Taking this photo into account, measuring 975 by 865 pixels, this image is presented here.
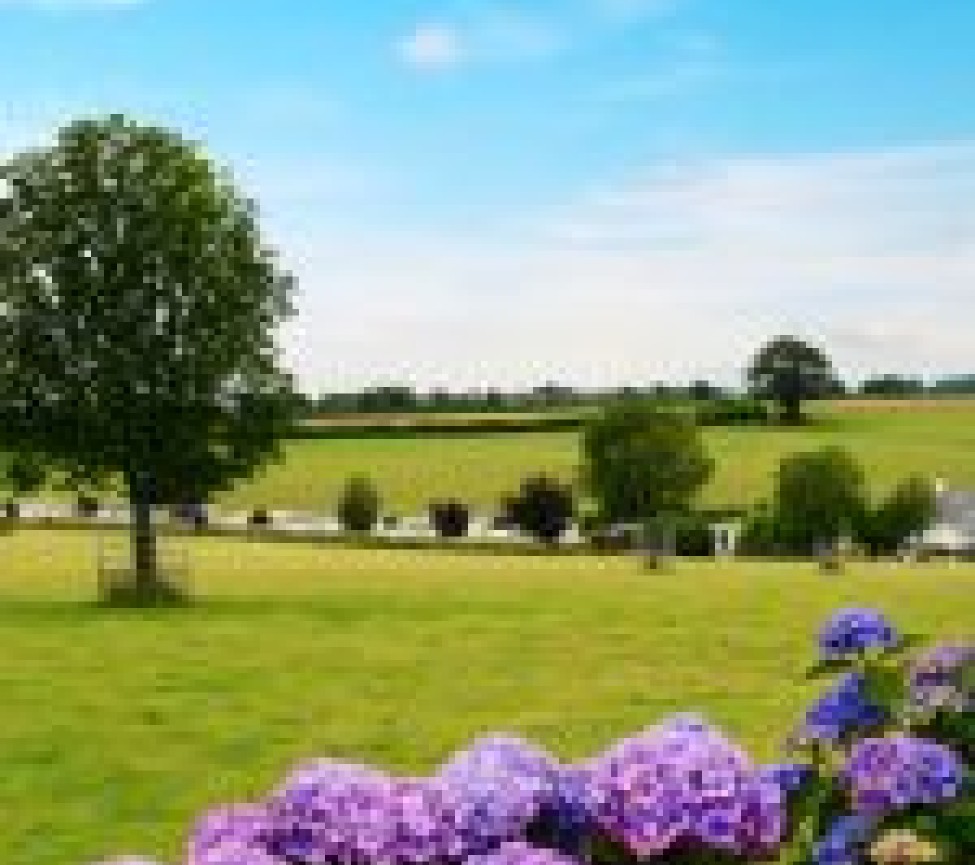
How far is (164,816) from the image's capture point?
26719 millimetres

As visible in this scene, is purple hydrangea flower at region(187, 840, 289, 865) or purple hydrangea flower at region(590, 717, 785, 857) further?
purple hydrangea flower at region(590, 717, 785, 857)

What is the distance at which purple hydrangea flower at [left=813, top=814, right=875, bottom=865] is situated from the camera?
764cm

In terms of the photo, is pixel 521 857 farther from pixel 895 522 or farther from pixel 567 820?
pixel 895 522

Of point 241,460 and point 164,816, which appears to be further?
point 241,460

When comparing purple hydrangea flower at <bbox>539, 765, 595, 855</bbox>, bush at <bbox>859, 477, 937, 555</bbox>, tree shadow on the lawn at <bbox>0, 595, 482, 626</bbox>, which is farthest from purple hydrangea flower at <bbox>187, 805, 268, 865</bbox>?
bush at <bbox>859, 477, 937, 555</bbox>

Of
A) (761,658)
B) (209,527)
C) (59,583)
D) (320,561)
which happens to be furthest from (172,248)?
(209,527)

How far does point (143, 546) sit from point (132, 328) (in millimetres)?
6488

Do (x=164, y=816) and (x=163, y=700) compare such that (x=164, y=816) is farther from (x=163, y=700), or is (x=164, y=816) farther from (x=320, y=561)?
(x=320, y=561)

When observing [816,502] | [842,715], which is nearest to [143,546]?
[842,715]

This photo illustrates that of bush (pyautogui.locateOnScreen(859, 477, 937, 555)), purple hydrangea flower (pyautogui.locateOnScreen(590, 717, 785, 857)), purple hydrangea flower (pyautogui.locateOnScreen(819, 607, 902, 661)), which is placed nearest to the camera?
purple hydrangea flower (pyautogui.locateOnScreen(590, 717, 785, 857))

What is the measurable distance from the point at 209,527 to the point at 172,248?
6724 cm

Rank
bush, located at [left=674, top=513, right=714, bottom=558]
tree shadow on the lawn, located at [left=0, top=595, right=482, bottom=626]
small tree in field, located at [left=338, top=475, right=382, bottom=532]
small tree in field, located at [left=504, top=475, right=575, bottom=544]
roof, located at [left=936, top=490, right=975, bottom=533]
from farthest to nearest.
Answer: roof, located at [left=936, top=490, right=975, bottom=533], small tree in field, located at [left=338, top=475, right=382, bottom=532], small tree in field, located at [left=504, top=475, right=575, bottom=544], bush, located at [left=674, top=513, right=714, bottom=558], tree shadow on the lawn, located at [left=0, top=595, right=482, bottom=626]

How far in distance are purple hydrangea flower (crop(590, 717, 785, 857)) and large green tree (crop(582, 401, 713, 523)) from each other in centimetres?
12364

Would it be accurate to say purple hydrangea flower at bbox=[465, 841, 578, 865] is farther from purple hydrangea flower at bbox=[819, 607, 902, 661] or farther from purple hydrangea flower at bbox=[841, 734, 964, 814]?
purple hydrangea flower at bbox=[819, 607, 902, 661]
